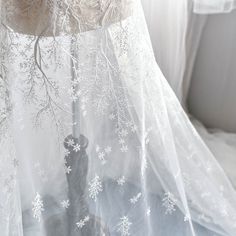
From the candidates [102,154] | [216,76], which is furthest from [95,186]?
[216,76]

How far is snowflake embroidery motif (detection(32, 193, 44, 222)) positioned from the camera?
755 millimetres

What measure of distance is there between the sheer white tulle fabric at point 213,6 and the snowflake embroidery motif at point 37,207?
935mm

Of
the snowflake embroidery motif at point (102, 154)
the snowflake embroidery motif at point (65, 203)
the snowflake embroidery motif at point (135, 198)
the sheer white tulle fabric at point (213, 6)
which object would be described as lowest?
the snowflake embroidery motif at point (135, 198)

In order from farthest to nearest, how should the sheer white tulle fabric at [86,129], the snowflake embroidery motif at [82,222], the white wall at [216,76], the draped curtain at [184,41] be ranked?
the white wall at [216,76] < the draped curtain at [184,41] < the snowflake embroidery motif at [82,222] < the sheer white tulle fabric at [86,129]

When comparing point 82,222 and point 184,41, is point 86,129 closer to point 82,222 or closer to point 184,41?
point 82,222

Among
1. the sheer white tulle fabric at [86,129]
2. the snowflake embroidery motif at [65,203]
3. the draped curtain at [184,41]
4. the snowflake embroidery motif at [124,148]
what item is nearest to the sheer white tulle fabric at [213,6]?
the draped curtain at [184,41]

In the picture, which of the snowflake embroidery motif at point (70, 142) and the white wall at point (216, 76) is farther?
the white wall at point (216, 76)

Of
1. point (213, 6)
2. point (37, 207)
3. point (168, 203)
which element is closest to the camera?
point (37, 207)

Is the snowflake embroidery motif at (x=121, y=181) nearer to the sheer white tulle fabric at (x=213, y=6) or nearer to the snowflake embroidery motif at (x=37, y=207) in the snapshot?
the snowflake embroidery motif at (x=37, y=207)

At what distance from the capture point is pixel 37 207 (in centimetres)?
75

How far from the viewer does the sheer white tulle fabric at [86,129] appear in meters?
0.71

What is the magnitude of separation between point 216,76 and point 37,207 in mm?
1017

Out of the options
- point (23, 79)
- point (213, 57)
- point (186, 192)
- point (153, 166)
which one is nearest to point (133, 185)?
point (153, 166)

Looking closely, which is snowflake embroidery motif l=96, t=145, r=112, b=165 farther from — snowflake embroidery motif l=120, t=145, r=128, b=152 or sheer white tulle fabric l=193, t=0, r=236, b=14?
sheer white tulle fabric l=193, t=0, r=236, b=14
